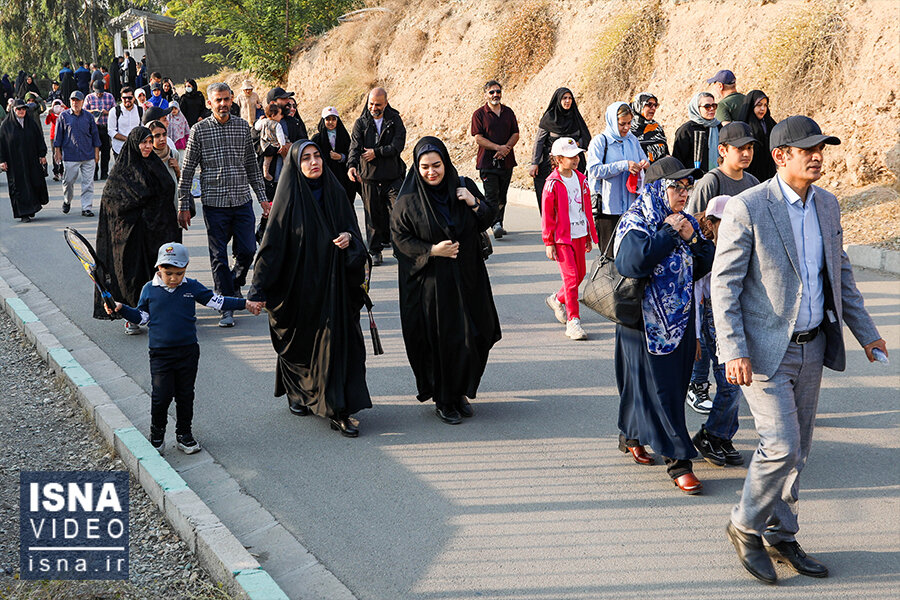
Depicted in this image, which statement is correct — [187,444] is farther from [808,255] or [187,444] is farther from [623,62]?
[623,62]

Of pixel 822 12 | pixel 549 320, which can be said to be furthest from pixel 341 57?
pixel 549 320

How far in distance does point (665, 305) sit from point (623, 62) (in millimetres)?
14370

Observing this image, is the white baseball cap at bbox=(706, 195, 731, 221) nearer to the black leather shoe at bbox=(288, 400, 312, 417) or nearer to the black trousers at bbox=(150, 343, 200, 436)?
the black leather shoe at bbox=(288, 400, 312, 417)

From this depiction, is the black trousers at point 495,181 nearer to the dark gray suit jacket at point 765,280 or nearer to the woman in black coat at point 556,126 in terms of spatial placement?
the woman in black coat at point 556,126

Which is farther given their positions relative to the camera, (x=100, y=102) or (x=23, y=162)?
(x=100, y=102)

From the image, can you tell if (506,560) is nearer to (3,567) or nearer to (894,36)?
(3,567)

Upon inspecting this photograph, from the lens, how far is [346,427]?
614cm

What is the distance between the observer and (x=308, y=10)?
29.5 metres

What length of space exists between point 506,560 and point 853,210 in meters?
9.39

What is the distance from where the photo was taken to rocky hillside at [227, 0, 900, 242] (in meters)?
13.9

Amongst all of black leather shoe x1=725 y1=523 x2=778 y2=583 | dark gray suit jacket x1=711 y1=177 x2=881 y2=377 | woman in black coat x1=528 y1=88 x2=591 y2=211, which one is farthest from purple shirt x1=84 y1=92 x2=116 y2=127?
black leather shoe x1=725 y1=523 x2=778 y2=583

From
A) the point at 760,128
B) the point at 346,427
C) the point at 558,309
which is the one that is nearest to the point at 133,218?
the point at 346,427

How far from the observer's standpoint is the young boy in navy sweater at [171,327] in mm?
5758

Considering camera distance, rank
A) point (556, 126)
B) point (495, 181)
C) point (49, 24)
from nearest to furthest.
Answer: point (556, 126) < point (495, 181) < point (49, 24)
